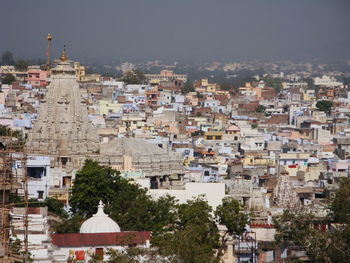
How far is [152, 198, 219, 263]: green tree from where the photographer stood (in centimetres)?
2156

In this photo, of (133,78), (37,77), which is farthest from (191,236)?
(133,78)

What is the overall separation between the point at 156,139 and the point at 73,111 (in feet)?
33.3

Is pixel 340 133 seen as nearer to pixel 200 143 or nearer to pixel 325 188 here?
pixel 200 143

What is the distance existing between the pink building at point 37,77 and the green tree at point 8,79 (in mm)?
1175

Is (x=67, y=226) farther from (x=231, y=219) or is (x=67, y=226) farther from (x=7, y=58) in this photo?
(x=7, y=58)

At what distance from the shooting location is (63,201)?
3206cm

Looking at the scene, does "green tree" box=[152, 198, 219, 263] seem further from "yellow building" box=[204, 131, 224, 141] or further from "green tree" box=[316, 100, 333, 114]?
"green tree" box=[316, 100, 333, 114]

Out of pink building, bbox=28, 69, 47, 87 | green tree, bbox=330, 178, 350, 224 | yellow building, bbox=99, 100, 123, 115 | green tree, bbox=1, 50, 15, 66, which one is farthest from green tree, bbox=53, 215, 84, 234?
green tree, bbox=1, 50, 15, 66

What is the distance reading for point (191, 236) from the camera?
22656mm

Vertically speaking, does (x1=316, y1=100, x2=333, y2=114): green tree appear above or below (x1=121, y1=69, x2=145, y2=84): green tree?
below

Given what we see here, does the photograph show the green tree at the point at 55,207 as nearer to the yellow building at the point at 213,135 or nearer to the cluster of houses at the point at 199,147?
the cluster of houses at the point at 199,147

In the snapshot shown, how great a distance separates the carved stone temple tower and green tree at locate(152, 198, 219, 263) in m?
11.3

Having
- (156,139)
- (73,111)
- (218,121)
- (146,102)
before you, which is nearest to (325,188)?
(73,111)

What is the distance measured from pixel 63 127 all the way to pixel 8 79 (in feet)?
164
